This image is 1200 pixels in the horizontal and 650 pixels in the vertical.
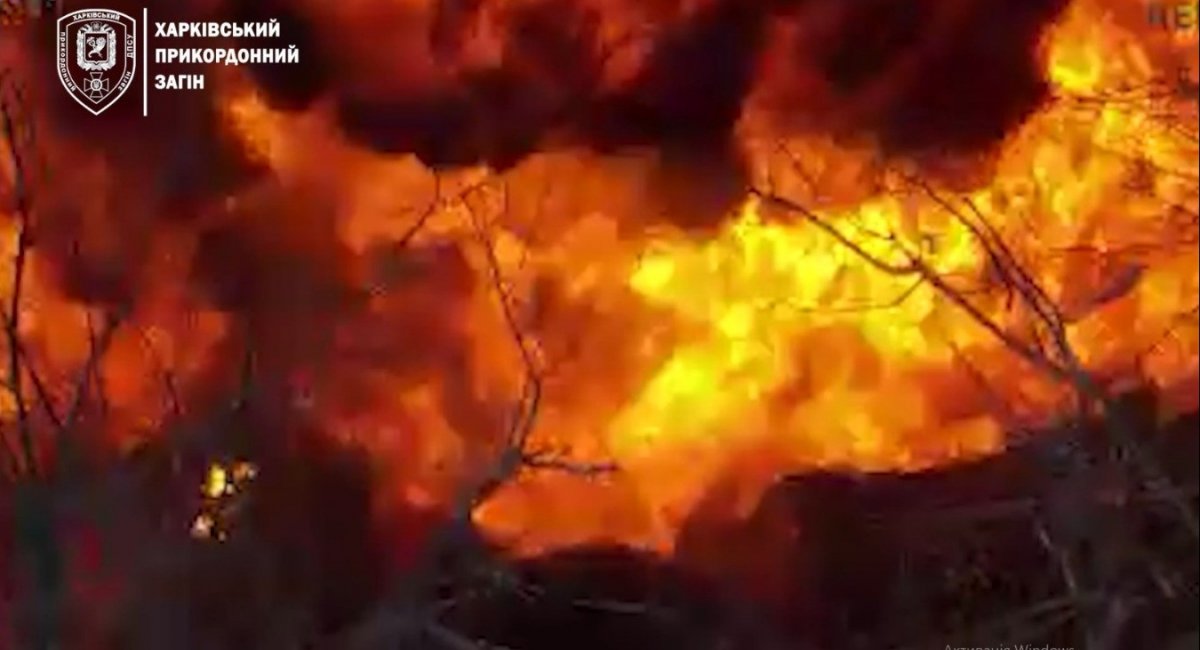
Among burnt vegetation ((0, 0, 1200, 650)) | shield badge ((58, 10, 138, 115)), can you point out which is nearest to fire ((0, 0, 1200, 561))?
burnt vegetation ((0, 0, 1200, 650))

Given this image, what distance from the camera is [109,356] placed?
369cm

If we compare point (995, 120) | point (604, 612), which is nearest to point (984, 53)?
point (995, 120)

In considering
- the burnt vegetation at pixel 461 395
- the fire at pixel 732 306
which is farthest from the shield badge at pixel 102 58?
the fire at pixel 732 306

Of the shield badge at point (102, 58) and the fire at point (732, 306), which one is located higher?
the shield badge at point (102, 58)

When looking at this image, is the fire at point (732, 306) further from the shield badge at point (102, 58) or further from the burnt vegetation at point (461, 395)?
the shield badge at point (102, 58)

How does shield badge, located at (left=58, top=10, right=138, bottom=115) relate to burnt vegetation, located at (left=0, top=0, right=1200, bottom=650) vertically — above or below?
above

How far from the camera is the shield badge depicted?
3764 millimetres

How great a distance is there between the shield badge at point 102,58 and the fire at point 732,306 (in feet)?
1.50

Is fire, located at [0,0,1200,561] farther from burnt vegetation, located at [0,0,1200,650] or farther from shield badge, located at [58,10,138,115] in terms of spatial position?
shield badge, located at [58,10,138,115]

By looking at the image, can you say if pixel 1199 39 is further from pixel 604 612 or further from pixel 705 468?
pixel 604 612

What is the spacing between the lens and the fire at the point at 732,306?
3.57 meters

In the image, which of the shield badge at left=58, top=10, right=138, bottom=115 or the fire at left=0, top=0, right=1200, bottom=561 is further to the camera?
the shield badge at left=58, top=10, right=138, bottom=115

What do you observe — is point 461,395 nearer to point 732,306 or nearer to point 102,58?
point 732,306

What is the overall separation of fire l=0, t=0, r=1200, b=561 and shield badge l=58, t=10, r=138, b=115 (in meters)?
0.46
